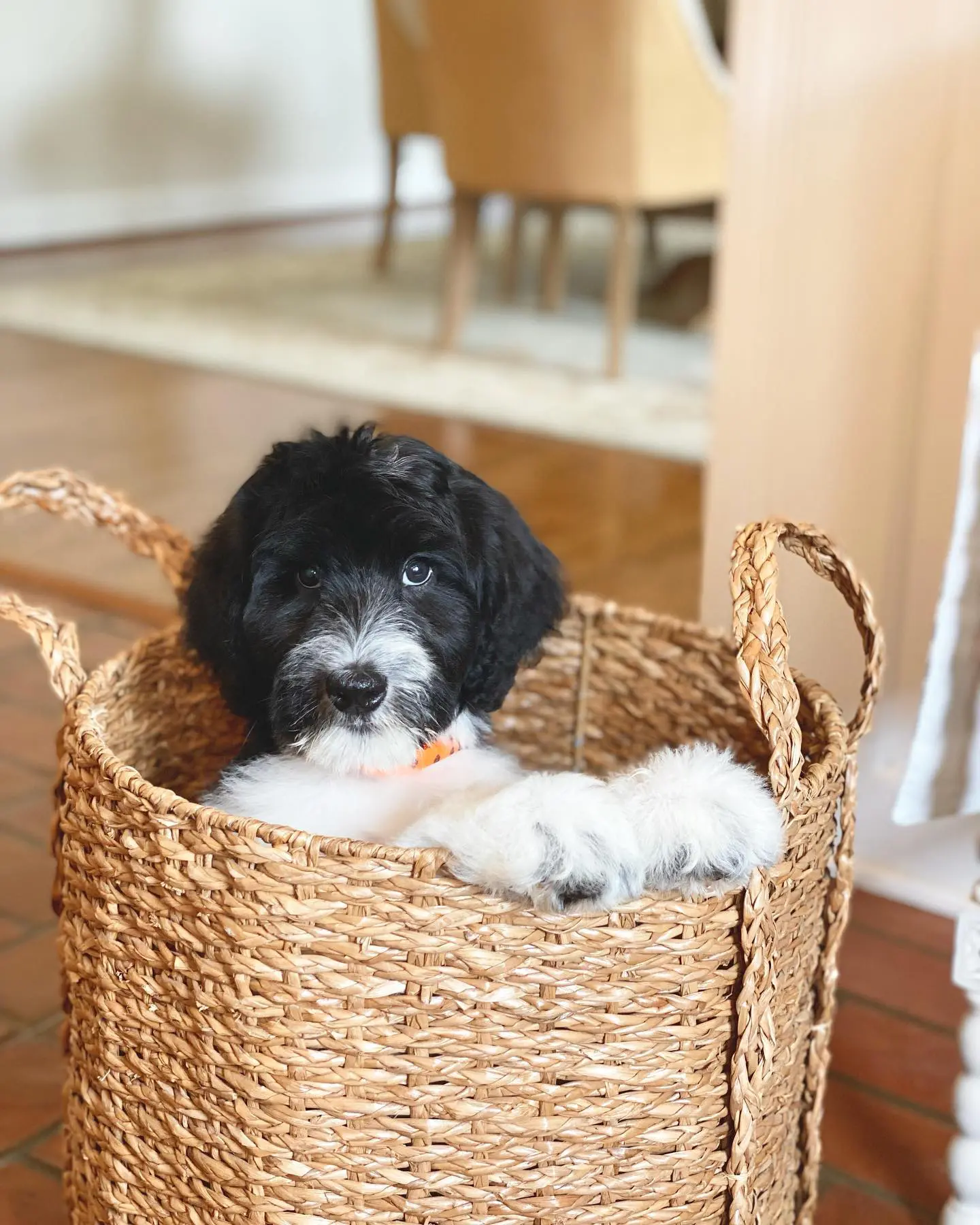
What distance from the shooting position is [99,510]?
1429mm

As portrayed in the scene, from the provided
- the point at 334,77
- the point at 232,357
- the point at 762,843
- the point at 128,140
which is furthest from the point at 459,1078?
the point at 334,77

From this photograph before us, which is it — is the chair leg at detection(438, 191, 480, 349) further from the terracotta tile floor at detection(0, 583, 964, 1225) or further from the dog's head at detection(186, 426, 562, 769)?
the dog's head at detection(186, 426, 562, 769)

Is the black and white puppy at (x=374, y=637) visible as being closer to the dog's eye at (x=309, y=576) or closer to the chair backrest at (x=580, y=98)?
the dog's eye at (x=309, y=576)

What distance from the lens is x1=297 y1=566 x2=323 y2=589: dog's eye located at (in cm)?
121

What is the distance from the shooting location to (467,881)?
977 mm

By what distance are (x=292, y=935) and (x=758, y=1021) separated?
357 mm

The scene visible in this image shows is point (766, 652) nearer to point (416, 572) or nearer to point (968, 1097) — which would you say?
point (416, 572)

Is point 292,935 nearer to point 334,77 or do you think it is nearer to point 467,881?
point 467,881

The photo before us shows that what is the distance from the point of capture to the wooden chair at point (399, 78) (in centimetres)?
538

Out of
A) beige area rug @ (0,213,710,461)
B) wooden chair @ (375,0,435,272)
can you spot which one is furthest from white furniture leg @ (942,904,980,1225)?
wooden chair @ (375,0,435,272)

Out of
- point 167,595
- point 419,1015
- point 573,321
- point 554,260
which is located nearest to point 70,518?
point 419,1015

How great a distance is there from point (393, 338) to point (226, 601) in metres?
4.05

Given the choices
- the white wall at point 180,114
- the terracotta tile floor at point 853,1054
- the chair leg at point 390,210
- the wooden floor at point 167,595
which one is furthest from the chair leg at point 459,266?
the terracotta tile floor at point 853,1054

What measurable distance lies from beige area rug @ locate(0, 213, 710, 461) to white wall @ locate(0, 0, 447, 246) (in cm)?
85
